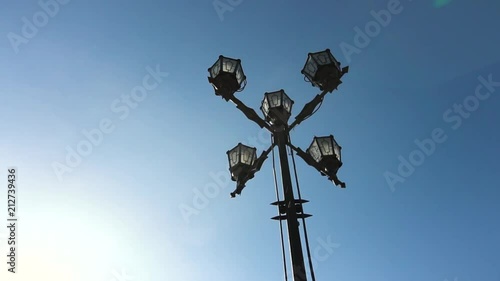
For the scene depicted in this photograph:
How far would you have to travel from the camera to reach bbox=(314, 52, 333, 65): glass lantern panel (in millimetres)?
5195

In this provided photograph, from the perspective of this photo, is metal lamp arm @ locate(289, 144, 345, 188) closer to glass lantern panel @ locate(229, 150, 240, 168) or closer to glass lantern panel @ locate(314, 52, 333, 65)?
glass lantern panel @ locate(229, 150, 240, 168)

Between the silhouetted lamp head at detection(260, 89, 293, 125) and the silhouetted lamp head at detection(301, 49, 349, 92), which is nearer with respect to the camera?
the silhouetted lamp head at detection(260, 89, 293, 125)

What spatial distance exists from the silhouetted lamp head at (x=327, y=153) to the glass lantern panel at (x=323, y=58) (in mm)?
1301

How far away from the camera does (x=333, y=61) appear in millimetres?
5219

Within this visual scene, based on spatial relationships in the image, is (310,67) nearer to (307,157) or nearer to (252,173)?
(307,157)

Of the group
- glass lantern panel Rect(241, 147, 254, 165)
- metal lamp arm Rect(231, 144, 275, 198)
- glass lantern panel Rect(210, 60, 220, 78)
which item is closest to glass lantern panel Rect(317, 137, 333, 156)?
metal lamp arm Rect(231, 144, 275, 198)

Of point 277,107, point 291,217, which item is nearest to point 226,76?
point 277,107

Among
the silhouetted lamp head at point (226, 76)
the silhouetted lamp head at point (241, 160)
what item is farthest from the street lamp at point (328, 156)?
the silhouetted lamp head at point (226, 76)

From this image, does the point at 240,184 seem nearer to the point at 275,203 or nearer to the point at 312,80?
the point at 275,203

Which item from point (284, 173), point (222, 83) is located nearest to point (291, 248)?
point (284, 173)

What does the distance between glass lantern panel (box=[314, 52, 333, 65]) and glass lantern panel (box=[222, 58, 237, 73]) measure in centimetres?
144

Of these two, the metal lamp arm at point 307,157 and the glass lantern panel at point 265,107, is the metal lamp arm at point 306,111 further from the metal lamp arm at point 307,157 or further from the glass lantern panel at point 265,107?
the glass lantern panel at point 265,107

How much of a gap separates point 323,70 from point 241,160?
2.08m

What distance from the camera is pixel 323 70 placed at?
5.14m
